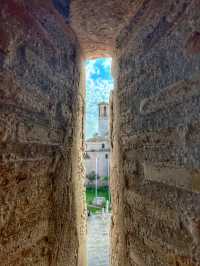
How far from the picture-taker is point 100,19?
8.33ft

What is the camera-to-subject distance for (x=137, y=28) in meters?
2.25

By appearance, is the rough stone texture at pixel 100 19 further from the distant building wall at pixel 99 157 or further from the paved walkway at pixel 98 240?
the distant building wall at pixel 99 157

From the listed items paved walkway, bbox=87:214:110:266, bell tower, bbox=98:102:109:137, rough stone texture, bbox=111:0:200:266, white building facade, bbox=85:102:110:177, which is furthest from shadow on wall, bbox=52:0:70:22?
bell tower, bbox=98:102:109:137

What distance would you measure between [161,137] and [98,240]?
179 inches

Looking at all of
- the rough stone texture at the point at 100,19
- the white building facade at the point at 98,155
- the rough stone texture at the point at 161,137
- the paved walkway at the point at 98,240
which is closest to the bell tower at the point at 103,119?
the white building facade at the point at 98,155

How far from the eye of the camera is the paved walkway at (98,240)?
4.38 m

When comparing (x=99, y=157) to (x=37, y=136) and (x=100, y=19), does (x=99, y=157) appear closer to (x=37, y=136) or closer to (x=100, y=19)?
(x=100, y=19)

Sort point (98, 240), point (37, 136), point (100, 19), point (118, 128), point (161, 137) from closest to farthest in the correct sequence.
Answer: point (161, 137)
point (37, 136)
point (100, 19)
point (118, 128)
point (98, 240)

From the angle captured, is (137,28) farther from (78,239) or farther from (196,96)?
(78,239)

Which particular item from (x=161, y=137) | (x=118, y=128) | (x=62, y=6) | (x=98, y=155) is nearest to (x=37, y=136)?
(x=161, y=137)

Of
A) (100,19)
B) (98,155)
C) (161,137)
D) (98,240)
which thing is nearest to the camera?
(161,137)

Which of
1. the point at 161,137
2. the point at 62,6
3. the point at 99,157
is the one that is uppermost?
the point at 62,6

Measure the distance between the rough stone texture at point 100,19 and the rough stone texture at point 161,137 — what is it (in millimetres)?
135

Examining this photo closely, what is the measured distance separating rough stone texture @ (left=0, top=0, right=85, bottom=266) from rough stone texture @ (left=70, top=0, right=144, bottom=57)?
5.9 inches
